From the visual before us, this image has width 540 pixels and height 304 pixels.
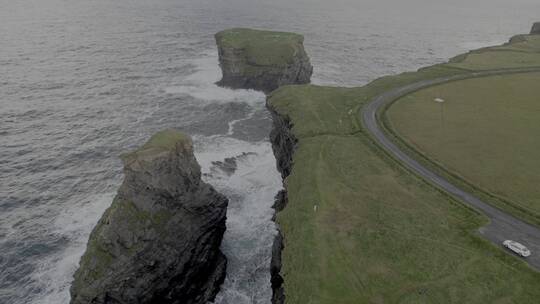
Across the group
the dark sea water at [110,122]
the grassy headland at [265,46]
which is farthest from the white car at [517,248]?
the grassy headland at [265,46]

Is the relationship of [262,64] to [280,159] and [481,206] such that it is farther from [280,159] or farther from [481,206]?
[481,206]

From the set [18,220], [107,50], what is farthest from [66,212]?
[107,50]

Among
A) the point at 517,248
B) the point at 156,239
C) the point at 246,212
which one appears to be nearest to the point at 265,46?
the point at 246,212

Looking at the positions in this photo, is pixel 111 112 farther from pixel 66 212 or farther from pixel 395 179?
pixel 395 179

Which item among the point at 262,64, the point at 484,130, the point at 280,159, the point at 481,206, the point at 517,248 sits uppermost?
the point at 262,64

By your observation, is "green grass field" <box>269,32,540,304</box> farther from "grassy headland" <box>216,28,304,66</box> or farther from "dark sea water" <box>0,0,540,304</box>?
"grassy headland" <box>216,28,304,66</box>

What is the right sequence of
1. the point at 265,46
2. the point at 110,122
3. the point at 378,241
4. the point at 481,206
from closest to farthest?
1. the point at 378,241
2. the point at 481,206
3. the point at 110,122
4. the point at 265,46

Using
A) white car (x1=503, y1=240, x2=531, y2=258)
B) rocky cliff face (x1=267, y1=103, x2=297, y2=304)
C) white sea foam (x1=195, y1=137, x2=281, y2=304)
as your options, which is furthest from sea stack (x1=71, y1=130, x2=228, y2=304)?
white car (x1=503, y1=240, x2=531, y2=258)
